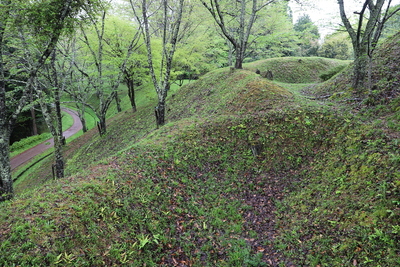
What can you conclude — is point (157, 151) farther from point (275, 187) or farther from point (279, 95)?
point (279, 95)

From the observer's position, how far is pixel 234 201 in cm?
675

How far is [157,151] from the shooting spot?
26.8 ft

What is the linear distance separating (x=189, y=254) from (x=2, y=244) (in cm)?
346

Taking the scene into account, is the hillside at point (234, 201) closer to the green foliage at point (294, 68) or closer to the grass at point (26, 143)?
the green foliage at point (294, 68)

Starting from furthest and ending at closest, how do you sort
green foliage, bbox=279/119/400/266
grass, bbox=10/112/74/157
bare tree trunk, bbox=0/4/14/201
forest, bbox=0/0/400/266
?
grass, bbox=10/112/74/157
bare tree trunk, bbox=0/4/14/201
forest, bbox=0/0/400/266
green foliage, bbox=279/119/400/266

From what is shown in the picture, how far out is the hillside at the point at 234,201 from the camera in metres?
4.11

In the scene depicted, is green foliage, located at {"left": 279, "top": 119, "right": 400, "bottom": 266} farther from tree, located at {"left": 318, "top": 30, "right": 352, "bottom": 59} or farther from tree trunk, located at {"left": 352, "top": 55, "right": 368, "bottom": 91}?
tree, located at {"left": 318, "top": 30, "right": 352, "bottom": 59}

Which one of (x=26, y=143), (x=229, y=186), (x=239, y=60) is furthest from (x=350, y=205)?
(x=26, y=143)

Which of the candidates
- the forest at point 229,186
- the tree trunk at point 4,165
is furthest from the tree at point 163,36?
the tree trunk at point 4,165

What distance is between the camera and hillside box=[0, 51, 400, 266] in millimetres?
4113

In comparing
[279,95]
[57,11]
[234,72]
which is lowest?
[279,95]

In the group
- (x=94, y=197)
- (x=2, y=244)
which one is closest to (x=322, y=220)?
(x=94, y=197)

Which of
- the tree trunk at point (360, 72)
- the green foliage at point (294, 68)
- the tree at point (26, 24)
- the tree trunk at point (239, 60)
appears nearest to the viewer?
the tree at point (26, 24)

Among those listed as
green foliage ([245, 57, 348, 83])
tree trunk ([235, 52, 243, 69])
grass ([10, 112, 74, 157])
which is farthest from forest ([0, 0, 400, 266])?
grass ([10, 112, 74, 157])
